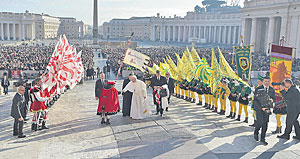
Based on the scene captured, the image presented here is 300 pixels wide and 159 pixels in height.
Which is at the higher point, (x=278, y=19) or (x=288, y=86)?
(x=278, y=19)

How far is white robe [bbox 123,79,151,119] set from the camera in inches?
377

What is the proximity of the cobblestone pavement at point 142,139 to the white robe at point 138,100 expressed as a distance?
0.24m

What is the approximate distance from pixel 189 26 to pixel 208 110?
3722 inches

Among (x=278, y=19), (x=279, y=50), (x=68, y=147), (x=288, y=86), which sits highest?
(x=278, y=19)

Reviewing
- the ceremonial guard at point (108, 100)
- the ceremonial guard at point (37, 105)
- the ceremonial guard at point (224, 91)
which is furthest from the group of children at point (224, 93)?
the ceremonial guard at point (37, 105)

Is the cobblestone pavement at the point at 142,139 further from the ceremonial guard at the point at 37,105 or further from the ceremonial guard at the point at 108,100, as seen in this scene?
the ceremonial guard at the point at 108,100

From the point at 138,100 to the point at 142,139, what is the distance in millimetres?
2258

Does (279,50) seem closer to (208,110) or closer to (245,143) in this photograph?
(208,110)

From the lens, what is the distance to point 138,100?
9703mm

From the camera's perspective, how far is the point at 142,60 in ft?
35.7

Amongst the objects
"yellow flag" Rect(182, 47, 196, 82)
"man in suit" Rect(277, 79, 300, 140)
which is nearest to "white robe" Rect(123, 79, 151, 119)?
"man in suit" Rect(277, 79, 300, 140)

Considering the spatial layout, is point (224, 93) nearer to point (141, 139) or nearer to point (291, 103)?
point (291, 103)

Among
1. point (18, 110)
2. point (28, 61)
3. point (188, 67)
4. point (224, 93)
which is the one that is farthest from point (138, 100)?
point (28, 61)

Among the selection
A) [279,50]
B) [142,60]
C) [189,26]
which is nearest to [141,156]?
[142,60]
